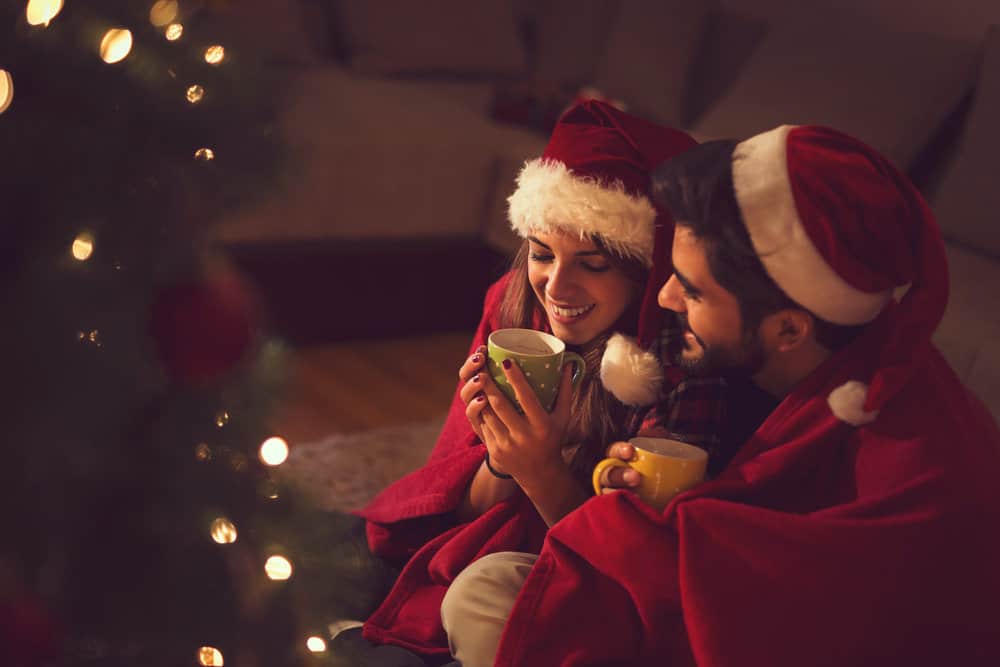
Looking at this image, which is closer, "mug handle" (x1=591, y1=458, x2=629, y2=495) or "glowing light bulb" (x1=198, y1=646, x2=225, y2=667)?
"glowing light bulb" (x1=198, y1=646, x2=225, y2=667)

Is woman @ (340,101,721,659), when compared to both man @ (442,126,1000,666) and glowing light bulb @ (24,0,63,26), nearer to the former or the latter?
man @ (442,126,1000,666)

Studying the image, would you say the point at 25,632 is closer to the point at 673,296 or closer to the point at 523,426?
the point at 523,426

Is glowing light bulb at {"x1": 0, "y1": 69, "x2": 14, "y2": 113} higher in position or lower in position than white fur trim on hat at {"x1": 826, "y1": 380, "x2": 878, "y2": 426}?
higher

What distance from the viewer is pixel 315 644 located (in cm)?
86

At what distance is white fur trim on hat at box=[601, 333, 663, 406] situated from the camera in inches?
45.6

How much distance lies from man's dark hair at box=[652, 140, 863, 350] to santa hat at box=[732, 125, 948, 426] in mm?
16

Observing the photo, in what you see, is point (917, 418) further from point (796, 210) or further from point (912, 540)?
point (796, 210)

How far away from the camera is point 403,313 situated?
2.98 meters

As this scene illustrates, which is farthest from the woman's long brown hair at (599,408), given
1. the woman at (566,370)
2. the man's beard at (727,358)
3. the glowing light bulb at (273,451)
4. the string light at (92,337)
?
the string light at (92,337)

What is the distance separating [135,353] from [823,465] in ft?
2.23

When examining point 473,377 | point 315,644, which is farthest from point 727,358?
point 315,644

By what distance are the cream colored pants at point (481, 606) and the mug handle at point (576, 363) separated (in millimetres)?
219

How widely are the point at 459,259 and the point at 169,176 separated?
2344 mm

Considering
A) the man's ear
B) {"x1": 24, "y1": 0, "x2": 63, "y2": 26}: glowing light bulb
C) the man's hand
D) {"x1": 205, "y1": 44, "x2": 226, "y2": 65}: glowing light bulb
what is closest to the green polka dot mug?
the man's hand
